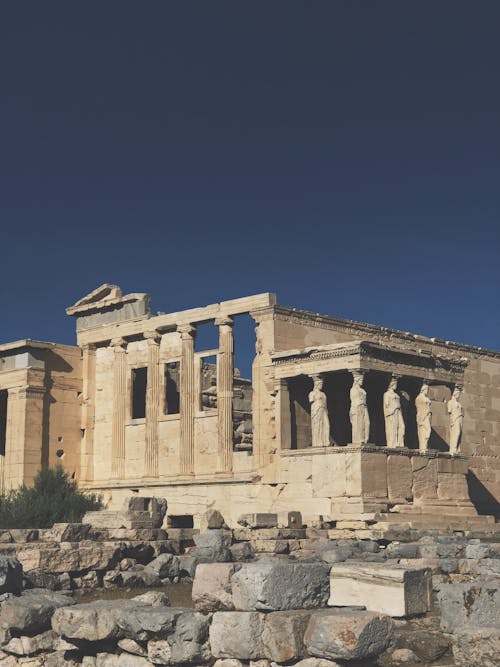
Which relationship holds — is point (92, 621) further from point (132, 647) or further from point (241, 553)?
point (241, 553)

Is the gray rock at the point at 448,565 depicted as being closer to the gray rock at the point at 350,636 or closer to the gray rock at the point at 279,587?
the gray rock at the point at 279,587

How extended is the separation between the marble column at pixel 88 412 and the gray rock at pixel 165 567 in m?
A: 13.3

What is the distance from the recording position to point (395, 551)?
1365 centimetres

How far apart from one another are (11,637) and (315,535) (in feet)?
30.7

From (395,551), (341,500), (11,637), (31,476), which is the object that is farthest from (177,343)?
(11,637)

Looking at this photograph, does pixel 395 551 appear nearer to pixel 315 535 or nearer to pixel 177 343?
pixel 315 535

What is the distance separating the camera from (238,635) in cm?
695

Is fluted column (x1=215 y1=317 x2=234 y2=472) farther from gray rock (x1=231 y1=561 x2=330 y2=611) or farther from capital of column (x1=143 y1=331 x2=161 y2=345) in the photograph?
gray rock (x1=231 y1=561 x2=330 y2=611)

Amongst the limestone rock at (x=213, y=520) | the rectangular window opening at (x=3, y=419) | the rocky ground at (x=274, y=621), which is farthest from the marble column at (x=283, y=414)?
the rocky ground at (x=274, y=621)

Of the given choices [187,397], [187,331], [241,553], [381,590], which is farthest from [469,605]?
[187,331]

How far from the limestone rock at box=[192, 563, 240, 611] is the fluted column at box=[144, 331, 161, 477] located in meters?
16.5

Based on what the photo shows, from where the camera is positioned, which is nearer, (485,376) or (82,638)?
(82,638)

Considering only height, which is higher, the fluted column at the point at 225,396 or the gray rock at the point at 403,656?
the fluted column at the point at 225,396

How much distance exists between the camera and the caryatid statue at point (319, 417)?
2034 centimetres
